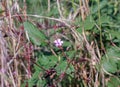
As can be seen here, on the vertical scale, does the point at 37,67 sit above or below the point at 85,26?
below

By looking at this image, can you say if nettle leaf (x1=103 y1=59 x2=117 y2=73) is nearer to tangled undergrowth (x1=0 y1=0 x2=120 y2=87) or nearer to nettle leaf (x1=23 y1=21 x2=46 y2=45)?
tangled undergrowth (x1=0 y1=0 x2=120 y2=87)

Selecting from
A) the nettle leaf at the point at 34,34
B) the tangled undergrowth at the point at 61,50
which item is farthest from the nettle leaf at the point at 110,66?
the nettle leaf at the point at 34,34

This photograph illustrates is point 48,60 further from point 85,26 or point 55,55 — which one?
point 85,26

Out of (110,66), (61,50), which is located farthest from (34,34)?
(110,66)

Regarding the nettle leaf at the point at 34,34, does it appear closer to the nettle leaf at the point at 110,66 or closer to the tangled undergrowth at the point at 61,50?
the tangled undergrowth at the point at 61,50

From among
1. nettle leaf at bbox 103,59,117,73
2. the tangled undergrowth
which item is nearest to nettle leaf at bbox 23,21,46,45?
the tangled undergrowth

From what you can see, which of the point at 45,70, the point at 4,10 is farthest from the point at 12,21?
the point at 45,70

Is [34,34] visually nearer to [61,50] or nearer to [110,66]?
[61,50]
